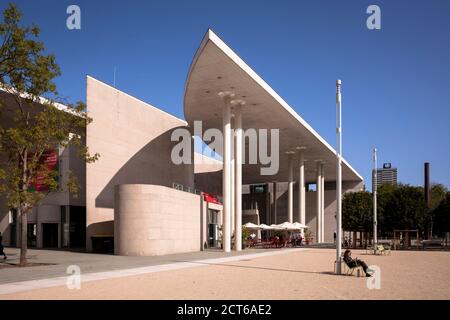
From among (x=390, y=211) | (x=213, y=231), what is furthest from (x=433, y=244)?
(x=213, y=231)

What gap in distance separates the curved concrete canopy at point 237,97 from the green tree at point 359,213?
8.02 metres

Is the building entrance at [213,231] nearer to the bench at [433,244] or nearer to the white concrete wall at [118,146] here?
the white concrete wall at [118,146]

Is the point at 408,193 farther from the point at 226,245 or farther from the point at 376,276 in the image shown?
the point at 376,276

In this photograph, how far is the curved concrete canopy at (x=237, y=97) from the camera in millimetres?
30689

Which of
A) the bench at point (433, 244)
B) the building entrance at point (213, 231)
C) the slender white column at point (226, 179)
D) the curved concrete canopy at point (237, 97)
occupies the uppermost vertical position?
the curved concrete canopy at point (237, 97)

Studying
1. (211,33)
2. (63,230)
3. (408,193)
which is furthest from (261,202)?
(211,33)

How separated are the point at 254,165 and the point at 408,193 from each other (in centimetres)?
2727

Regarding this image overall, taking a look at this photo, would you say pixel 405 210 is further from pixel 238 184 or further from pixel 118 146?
pixel 118 146

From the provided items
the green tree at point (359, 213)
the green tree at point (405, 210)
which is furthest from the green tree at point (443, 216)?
the green tree at point (359, 213)

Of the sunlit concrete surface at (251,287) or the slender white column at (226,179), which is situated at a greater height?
the slender white column at (226,179)

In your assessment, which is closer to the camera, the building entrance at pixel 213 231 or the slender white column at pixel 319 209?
the building entrance at pixel 213 231

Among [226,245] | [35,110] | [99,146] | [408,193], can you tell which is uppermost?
[35,110]

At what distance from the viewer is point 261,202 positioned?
92438 millimetres
